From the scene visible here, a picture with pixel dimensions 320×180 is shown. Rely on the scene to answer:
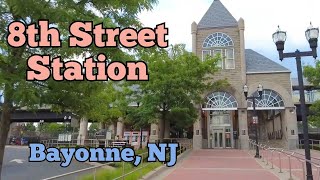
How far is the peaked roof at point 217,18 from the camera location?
42.5 m

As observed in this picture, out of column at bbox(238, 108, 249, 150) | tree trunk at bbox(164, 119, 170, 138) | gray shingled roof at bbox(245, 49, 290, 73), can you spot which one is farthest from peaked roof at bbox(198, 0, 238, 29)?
tree trunk at bbox(164, 119, 170, 138)

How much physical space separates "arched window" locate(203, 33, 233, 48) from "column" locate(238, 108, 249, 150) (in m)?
8.44

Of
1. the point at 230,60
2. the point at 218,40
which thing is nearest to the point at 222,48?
the point at 218,40

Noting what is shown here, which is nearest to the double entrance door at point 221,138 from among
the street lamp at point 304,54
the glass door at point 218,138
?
the glass door at point 218,138

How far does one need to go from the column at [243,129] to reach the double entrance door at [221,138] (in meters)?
2.30

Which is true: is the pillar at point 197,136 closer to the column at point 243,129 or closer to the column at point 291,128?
the column at point 243,129

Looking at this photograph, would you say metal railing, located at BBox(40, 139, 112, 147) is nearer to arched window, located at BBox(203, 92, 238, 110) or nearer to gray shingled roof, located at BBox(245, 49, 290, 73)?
arched window, located at BBox(203, 92, 238, 110)

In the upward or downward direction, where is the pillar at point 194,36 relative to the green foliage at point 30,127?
upward

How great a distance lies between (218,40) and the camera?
42.0 metres

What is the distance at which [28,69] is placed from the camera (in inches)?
211

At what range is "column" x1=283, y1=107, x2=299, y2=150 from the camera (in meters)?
37.6

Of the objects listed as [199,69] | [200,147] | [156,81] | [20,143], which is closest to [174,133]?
[200,147]

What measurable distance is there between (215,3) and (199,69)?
72.6 feet

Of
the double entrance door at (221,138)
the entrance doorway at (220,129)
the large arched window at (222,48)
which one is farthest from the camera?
the large arched window at (222,48)
